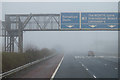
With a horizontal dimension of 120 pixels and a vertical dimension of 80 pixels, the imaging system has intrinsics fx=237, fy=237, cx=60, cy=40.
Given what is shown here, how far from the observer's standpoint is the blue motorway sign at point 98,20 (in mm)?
33625

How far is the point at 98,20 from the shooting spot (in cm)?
3394

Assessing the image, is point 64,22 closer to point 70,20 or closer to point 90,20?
point 70,20

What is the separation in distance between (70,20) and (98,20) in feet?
13.1

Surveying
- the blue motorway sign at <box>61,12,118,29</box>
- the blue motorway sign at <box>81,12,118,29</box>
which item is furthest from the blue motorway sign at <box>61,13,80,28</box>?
the blue motorway sign at <box>81,12,118,29</box>

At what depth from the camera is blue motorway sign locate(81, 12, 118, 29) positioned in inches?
1324

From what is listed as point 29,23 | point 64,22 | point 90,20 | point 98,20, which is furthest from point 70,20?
point 29,23

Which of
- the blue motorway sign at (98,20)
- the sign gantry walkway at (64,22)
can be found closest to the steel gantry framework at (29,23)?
the sign gantry walkway at (64,22)

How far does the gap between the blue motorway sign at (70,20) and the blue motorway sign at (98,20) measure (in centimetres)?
72

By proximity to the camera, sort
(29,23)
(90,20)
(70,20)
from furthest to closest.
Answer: (29,23)
(70,20)
(90,20)

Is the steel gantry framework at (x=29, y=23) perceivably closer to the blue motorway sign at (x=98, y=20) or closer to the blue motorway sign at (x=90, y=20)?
the blue motorway sign at (x=90, y=20)

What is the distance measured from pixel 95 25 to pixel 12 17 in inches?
517

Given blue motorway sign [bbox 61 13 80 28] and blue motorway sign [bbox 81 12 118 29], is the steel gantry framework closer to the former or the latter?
blue motorway sign [bbox 61 13 80 28]

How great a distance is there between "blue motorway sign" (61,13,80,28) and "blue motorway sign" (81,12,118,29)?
720 millimetres

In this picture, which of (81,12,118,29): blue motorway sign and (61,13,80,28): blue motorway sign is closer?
(81,12,118,29): blue motorway sign
